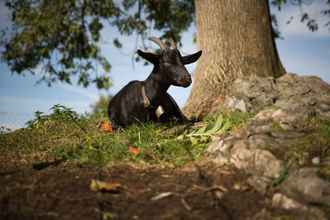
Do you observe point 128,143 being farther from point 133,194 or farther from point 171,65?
point 133,194

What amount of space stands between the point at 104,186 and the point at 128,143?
1783 millimetres

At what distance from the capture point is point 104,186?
3.80 m

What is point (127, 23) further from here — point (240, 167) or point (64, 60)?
point (240, 167)

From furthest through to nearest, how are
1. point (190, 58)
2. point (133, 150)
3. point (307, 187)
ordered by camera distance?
point (190, 58)
point (133, 150)
point (307, 187)

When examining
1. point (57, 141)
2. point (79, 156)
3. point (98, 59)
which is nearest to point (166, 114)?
point (57, 141)

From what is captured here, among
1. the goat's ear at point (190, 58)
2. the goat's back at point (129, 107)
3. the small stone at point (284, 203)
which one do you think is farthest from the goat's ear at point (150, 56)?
the small stone at point (284, 203)

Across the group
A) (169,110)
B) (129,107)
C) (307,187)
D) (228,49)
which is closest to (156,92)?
(169,110)

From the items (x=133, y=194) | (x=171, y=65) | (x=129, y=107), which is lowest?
(x=133, y=194)

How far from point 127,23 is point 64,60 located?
2582 millimetres

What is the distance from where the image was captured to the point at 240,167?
4.31m

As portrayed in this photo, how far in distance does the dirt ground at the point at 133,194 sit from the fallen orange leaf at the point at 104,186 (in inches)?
0.9

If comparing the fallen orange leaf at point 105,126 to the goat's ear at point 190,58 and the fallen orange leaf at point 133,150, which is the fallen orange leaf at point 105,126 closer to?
the goat's ear at point 190,58

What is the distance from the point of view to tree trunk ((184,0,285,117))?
792 centimetres

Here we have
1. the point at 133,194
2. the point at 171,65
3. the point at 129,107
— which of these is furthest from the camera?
the point at 129,107
